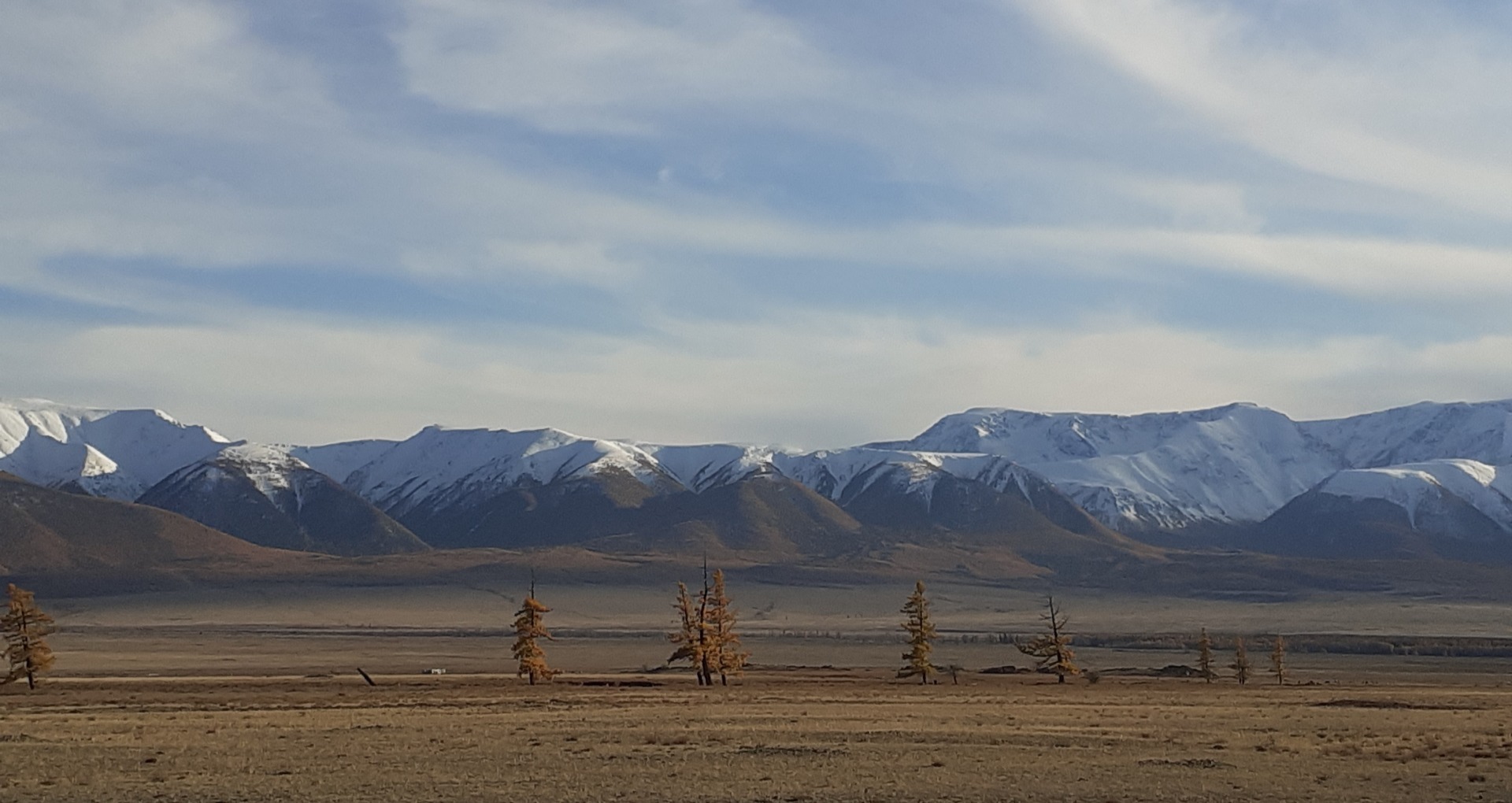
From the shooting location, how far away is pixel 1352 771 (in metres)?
33.2

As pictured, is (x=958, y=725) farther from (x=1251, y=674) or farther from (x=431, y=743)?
(x=1251, y=674)

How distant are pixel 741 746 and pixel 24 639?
42.4 metres

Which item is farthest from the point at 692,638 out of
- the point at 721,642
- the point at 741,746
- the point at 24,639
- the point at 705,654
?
the point at 741,746

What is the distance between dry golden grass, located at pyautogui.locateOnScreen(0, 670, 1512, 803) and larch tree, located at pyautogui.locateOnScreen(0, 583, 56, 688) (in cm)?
542

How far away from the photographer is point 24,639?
66.7 m

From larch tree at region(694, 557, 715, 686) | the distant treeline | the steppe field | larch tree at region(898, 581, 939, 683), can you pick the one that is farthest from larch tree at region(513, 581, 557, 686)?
the distant treeline

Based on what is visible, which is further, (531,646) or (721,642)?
(721,642)

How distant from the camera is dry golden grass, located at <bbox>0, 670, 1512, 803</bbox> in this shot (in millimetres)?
29688

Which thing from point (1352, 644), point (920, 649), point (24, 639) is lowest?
point (1352, 644)

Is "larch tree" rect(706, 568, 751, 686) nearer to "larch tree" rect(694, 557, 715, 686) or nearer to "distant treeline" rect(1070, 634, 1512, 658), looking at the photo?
"larch tree" rect(694, 557, 715, 686)

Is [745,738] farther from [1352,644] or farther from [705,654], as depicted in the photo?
[1352,644]

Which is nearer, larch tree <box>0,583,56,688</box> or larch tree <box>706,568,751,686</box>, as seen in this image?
larch tree <box>0,583,56,688</box>

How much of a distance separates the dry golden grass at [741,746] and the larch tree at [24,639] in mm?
5420

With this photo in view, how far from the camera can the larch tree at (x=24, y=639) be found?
6650 centimetres
